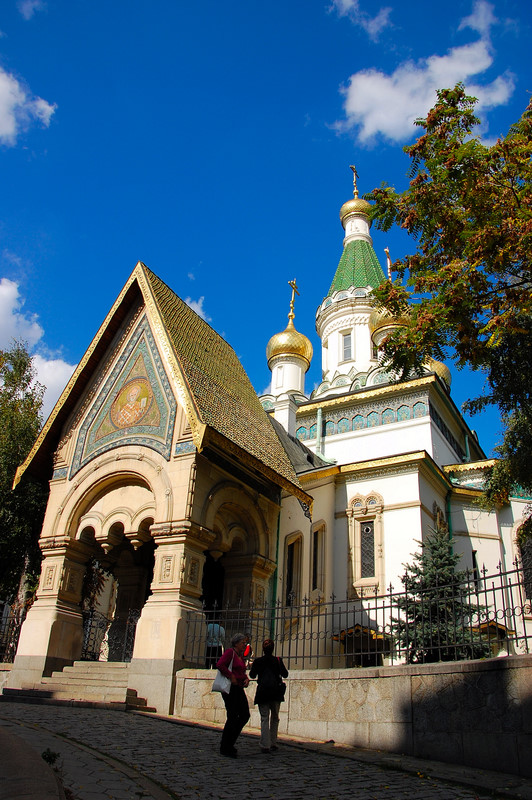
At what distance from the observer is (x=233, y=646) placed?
23.3 feet

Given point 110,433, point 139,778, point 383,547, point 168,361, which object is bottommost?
point 139,778

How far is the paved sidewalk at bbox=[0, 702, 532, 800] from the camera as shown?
4.92 metres

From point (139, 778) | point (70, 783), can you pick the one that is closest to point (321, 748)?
point (139, 778)

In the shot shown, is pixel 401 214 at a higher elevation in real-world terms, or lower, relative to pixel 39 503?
higher

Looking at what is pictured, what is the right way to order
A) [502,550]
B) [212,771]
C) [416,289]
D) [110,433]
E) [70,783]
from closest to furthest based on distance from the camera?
[70,783], [212,771], [416,289], [110,433], [502,550]

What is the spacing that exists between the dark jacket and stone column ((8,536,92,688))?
21.1ft

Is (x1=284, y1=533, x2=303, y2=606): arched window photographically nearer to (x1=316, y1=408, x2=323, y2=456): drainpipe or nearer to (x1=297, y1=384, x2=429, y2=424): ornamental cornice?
(x1=316, y1=408, x2=323, y2=456): drainpipe

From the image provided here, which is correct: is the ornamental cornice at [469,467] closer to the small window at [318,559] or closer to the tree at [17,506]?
the small window at [318,559]

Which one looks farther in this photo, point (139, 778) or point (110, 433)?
point (110, 433)

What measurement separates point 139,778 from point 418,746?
3.38 metres

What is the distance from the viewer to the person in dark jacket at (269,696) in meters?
6.80

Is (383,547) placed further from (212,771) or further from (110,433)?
(212,771)

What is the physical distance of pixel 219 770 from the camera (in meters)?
5.75

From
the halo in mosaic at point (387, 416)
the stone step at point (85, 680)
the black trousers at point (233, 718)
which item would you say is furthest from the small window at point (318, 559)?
the black trousers at point (233, 718)
